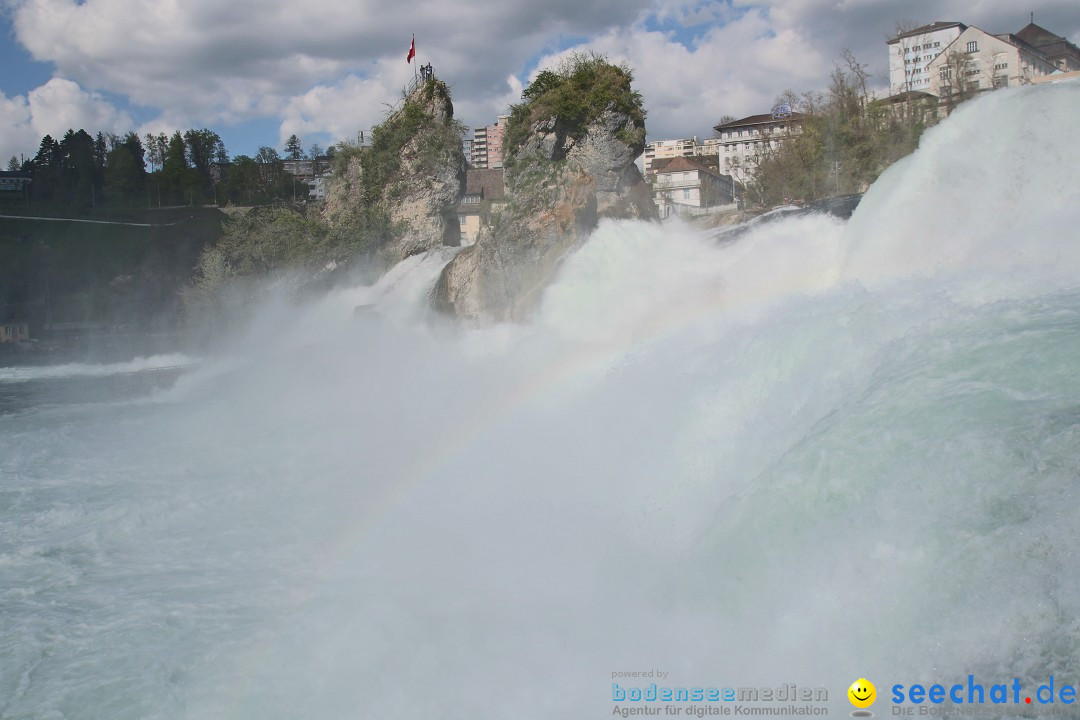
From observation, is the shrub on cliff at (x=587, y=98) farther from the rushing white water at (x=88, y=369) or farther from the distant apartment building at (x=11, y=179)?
the distant apartment building at (x=11, y=179)

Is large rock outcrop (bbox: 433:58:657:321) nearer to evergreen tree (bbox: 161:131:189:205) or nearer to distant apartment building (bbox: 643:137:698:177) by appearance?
evergreen tree (bbox: 161:131:189:205)

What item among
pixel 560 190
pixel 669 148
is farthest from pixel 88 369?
pixel 669 148

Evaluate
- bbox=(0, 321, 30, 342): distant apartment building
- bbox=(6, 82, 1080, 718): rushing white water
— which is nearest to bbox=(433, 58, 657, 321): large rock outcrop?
bbox=(6, 82, 1080, 718): rushing white water

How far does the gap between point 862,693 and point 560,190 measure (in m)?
15.6

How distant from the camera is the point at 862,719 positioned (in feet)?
15.6

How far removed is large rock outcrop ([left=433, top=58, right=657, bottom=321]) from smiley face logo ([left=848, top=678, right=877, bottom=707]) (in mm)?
14191

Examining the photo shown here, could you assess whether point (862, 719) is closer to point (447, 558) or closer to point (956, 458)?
point (956, 458)

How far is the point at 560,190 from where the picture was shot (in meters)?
19.2

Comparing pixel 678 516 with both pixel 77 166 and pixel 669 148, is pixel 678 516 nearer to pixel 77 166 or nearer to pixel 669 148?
pixel 77 166

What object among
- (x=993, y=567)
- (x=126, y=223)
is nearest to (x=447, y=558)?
(x=993, y=567)

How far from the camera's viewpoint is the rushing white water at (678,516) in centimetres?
514

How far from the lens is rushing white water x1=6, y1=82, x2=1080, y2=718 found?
5.14 metres

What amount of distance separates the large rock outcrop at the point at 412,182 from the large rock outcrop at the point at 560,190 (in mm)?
8253

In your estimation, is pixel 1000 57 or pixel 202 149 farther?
pixel 202 149
